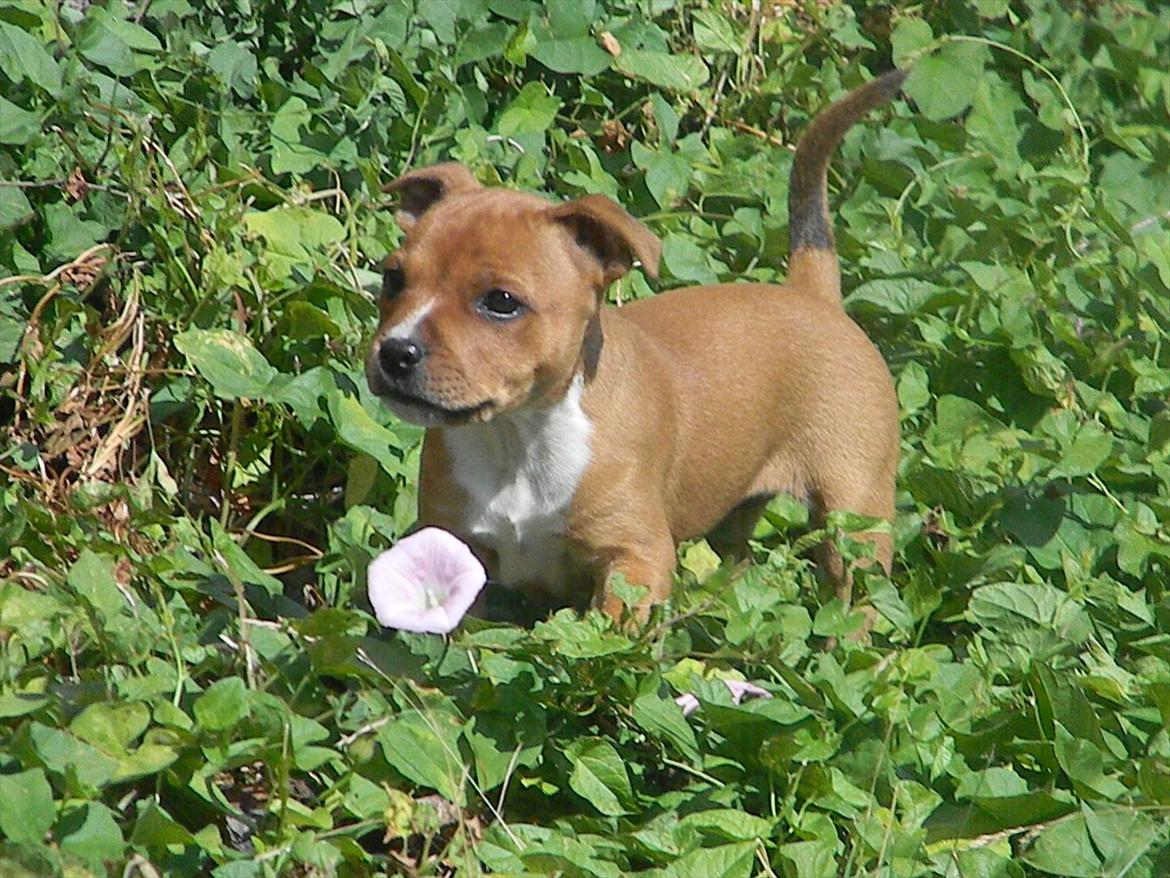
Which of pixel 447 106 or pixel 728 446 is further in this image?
pixel 447 106

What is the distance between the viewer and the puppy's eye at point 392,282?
455 centimetres

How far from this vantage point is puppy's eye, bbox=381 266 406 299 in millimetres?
4547

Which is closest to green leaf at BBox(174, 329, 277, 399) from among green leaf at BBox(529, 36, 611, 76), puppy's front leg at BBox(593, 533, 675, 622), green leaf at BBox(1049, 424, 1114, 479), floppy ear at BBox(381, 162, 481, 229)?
floppy ear at BBox(381, 162, 481, 229)

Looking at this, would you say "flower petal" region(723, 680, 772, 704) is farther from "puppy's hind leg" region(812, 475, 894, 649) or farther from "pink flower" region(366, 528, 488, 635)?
"puppy's hind leg" region(812, 475, 894, 649)

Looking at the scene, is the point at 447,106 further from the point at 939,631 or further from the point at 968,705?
the point at 968,705

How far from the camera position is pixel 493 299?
176 inches

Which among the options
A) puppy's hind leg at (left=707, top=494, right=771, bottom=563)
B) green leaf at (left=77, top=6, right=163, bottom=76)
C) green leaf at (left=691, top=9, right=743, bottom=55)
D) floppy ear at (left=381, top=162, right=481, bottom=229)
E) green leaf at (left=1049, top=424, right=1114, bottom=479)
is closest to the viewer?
floppy ear at (left=381, top=162, right=481, bottom=229)

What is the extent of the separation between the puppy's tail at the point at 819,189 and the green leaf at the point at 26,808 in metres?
3.23

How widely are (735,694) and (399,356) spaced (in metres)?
1.12

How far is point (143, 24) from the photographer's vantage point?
19.8 feet

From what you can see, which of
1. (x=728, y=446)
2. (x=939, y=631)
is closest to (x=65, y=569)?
(x=728, y=446)

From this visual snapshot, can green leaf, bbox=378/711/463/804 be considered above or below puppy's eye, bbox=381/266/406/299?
below

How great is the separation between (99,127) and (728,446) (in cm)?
210

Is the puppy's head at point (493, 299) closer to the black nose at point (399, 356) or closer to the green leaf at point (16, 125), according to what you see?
the black nose at point (399, 356)
